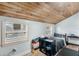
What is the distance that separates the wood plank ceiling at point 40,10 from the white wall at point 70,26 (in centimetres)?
7

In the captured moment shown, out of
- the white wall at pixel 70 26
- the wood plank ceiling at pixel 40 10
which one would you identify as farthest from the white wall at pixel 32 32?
the white wall at pixel 70 26

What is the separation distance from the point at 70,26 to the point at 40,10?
23.3 inches

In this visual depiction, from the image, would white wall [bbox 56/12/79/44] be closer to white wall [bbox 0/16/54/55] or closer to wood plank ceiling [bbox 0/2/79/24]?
wood plank ceiling [bbox 0/2/79/24]

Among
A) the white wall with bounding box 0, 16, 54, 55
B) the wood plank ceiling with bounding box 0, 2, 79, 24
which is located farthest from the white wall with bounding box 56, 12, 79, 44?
the white wall with bounding box 0, 16, 54, 55

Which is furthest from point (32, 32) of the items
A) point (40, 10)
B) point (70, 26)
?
point (70, 26)

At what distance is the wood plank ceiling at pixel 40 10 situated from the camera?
178cm

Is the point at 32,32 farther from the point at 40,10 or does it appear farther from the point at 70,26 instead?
the point at 70,26

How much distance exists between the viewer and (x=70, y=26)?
1861 mm

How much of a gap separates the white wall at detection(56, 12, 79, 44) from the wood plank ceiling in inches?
2.6

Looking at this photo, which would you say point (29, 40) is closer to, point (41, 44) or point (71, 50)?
point (41, 44)

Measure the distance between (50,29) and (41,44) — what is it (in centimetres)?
32

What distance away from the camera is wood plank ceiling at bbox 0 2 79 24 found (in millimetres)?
1780

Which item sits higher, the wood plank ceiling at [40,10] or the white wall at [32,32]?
the wood plank ceiling at [40,10]

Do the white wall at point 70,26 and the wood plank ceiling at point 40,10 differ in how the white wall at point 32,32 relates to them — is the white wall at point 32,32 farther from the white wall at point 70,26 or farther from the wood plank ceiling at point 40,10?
the white wall at point 70,26
